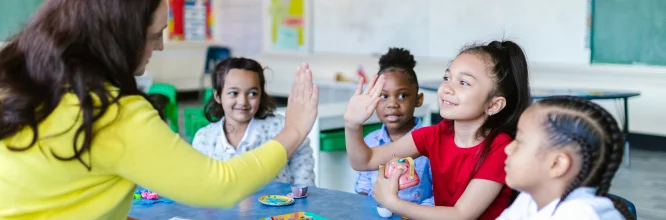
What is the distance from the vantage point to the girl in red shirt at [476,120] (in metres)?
1.80

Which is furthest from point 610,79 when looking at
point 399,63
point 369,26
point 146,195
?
point 146,195

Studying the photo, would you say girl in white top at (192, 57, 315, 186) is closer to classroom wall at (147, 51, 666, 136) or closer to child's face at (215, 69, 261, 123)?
child's face at (215, 69, 261, 123)

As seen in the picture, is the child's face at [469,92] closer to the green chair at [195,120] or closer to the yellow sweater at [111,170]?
the yellow sweater at [111,170]

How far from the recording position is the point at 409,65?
109 inches

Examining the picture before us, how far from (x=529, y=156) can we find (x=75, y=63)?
33.6 inches

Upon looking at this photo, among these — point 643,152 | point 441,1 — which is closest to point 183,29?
point 441,1

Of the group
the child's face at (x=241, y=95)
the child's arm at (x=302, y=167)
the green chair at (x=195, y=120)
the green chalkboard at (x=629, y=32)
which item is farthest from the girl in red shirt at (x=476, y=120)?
the green chalkboard at (x=629, y=32)

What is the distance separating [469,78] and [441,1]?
5726 mm

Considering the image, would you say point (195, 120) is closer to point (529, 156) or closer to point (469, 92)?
point (469, 92)

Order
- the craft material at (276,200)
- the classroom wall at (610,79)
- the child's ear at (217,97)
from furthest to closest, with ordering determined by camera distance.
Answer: the classroom wall at (610,79)
the child's ear at (217,97)
the craft material at (276,200)

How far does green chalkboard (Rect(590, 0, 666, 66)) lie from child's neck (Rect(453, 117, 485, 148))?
188 inches

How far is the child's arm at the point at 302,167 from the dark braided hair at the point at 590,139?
1.54 meters

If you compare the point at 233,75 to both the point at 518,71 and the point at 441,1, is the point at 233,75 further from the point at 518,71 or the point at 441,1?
the point at 441,1

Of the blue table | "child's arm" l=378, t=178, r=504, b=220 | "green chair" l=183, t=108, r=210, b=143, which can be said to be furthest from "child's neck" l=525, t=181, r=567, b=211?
"green chair" l=183, t=108, r=210, b=143
